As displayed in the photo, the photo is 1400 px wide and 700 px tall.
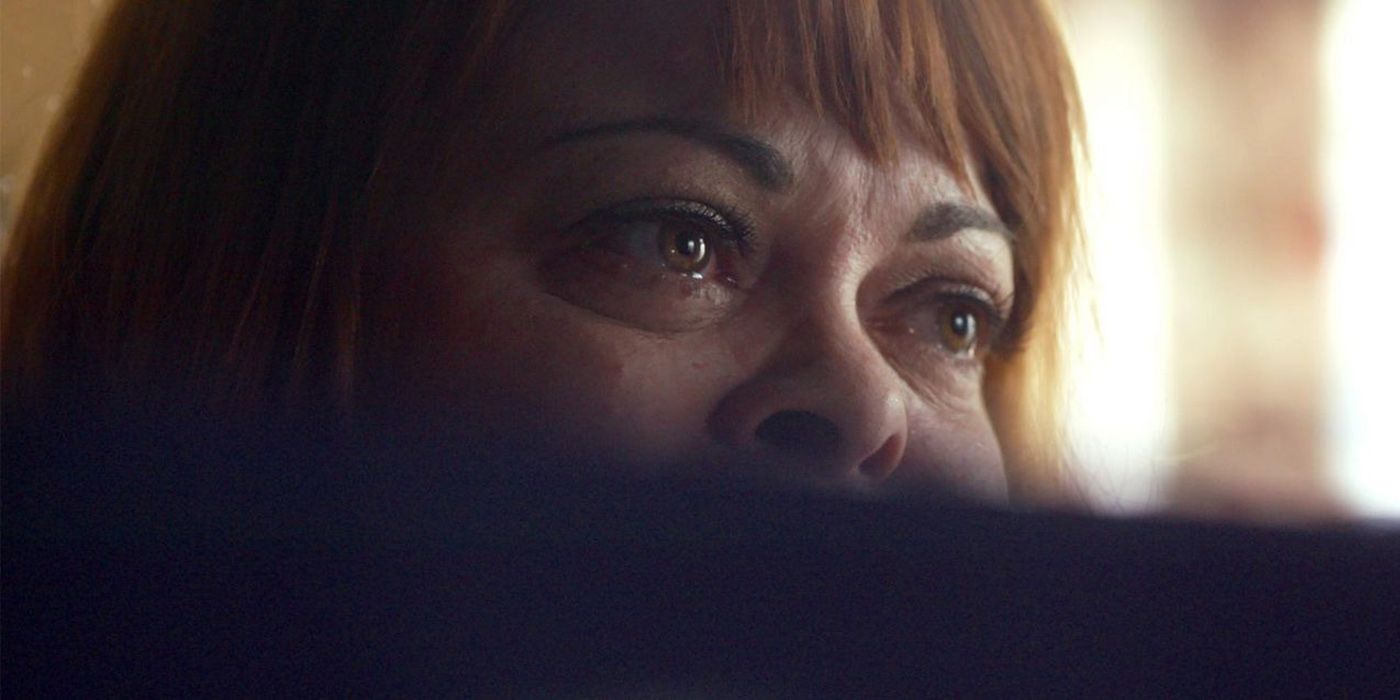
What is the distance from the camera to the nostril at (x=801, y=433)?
0.50 meters

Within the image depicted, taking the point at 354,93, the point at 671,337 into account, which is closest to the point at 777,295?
the point at 671,337

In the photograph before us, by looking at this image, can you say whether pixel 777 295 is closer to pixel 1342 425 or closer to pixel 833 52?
pixel 833 52

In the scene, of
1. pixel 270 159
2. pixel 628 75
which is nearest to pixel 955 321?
pixel 628 75

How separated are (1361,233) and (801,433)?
2.42 m

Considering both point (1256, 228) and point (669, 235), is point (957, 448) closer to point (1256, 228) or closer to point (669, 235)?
point (669, 235)

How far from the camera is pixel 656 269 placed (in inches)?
22.2

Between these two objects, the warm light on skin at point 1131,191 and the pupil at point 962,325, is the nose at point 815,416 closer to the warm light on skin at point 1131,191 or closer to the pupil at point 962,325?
the pupil at point 962,325

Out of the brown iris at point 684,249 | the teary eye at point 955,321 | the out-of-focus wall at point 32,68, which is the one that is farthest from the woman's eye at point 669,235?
the out-of-focus wall at point 32,68

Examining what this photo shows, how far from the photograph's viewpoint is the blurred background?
2479mm

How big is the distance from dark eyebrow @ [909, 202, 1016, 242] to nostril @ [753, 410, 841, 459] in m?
0.14

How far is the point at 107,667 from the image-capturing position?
205 millimetres

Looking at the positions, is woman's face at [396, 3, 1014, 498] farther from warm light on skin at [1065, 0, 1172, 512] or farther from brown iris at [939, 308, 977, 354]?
warm light on skin at [1065, 0, 1172, 512]

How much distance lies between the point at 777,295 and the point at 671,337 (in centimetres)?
5

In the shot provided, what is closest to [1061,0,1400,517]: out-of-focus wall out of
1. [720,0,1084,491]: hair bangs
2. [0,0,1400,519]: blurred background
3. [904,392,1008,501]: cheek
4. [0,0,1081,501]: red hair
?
[0,0,1400,519]: blurred background
